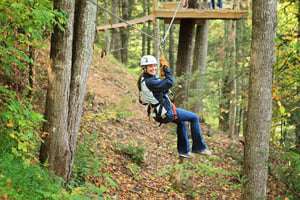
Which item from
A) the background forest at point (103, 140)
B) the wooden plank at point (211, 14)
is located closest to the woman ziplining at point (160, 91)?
the background forest at point (103, 140)

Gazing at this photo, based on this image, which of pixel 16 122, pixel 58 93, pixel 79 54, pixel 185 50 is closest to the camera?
pixel 16 122

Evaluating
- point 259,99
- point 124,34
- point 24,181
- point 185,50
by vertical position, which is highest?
point 124,34

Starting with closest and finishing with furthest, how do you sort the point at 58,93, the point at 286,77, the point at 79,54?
the point at 58,93 → the point at 79,54 → the point at 286,77

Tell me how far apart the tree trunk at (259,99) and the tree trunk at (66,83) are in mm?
3145

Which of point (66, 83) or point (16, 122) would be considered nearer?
point (16, 122)

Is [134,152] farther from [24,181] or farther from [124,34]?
[124,34]

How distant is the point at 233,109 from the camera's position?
462 inches

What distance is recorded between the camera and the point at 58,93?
15.0 ft

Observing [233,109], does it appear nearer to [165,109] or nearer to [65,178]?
[165,109]

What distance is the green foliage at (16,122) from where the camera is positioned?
3.56m

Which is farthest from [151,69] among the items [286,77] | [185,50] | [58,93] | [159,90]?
[185,50]

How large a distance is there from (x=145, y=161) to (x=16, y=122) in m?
4.47

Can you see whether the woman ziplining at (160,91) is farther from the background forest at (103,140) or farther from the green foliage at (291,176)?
the green foliage at (291,176)

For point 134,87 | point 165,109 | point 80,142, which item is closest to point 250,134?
point 165,109
